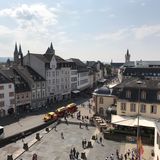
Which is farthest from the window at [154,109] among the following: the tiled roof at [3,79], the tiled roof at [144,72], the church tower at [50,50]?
the church tower at [50,50]

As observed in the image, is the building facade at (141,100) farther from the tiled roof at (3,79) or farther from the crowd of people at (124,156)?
the tiled roof at (3,79)

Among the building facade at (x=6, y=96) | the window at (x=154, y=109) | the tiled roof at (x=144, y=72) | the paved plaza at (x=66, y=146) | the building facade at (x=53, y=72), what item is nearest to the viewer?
the paved plaza at (x=66, y=146)

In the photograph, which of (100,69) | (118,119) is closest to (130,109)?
(118,119)

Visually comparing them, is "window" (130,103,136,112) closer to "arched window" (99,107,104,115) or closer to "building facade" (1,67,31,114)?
"arched window" (99,107,104,115)

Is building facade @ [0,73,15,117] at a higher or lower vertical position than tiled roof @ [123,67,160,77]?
lower

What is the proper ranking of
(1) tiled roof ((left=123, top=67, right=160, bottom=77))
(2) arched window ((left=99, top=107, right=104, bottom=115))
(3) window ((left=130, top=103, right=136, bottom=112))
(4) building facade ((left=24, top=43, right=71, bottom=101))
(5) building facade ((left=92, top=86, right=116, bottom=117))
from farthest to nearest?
1. (1) tiled roof ((left=123, top=67, right=160, bottom=77))
2. (4) building facade ((left=24, top=43, right=71, bottom=101))
3. (2) arched window ((left=99, top=107, right=104, bottom=115))
4. (5) building facade ((left=92, top=86, right=116, bottom=117))
5. (3) window ((left=130, top=103, right=136, bottom=112))

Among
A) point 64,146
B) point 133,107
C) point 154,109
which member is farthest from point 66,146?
point 154,109

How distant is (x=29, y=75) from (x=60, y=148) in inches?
1671

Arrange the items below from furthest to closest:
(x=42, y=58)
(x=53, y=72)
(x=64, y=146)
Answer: (x=53, y=72) < (x=42, y=58) < (x=64, y=146)

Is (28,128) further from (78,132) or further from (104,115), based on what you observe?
(104,115)

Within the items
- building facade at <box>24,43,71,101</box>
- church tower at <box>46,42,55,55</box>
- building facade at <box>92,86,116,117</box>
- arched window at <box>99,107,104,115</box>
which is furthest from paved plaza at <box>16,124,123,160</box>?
church tower at <box>46,42,55,55</box>

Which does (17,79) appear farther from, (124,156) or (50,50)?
(50,50)

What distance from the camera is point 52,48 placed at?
13200 cm

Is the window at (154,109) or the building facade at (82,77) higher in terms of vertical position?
the building facade at (82,77)
